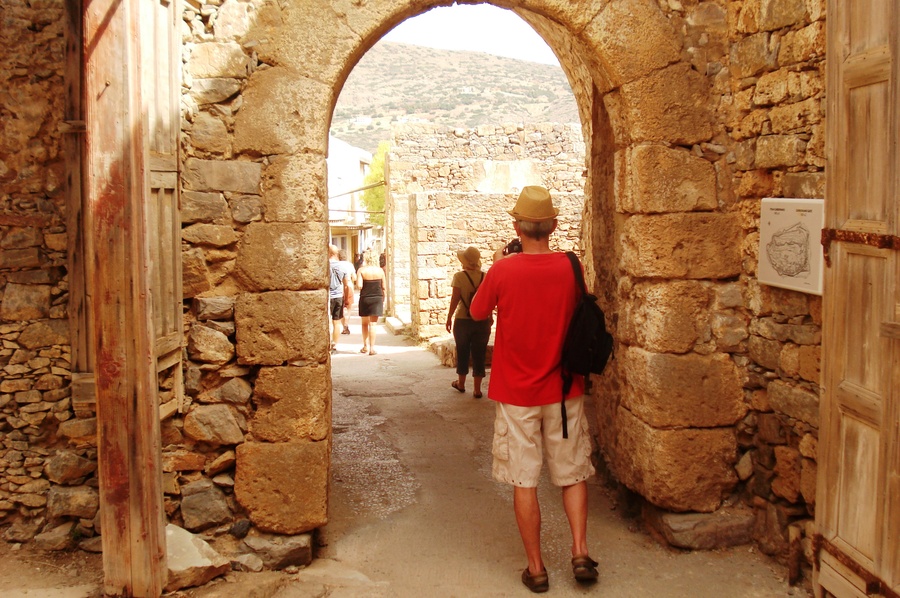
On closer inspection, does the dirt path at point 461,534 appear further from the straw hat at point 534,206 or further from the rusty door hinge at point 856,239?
the straw hat at point 534,206

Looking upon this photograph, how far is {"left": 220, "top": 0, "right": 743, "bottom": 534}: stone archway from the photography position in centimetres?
368

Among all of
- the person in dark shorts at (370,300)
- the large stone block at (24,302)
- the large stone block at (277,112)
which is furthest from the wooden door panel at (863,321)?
the person in dark shorts at (370,300)

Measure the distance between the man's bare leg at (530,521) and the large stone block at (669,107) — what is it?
1.82 m

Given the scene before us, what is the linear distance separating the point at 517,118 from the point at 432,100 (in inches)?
391

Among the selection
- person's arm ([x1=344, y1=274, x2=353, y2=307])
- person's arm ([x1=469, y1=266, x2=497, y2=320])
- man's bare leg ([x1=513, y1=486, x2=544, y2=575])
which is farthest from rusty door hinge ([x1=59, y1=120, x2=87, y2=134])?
person's arm ([x1=344, y1=274, x2=353, y2=307])

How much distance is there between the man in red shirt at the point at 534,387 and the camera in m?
3.47

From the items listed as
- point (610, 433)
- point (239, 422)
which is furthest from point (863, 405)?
point (239, 422)

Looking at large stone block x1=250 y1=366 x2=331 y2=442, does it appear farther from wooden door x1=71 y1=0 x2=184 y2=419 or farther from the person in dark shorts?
the person in dark shorts

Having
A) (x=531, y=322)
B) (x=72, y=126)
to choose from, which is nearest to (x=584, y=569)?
(x=531, y=322)

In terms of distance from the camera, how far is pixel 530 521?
11.4 feet

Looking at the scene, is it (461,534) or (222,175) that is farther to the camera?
(461,534)

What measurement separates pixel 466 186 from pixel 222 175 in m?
11.9

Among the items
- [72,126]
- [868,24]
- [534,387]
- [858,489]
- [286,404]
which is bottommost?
[858,489]

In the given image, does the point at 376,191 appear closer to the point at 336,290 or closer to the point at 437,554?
the point at 336,290
